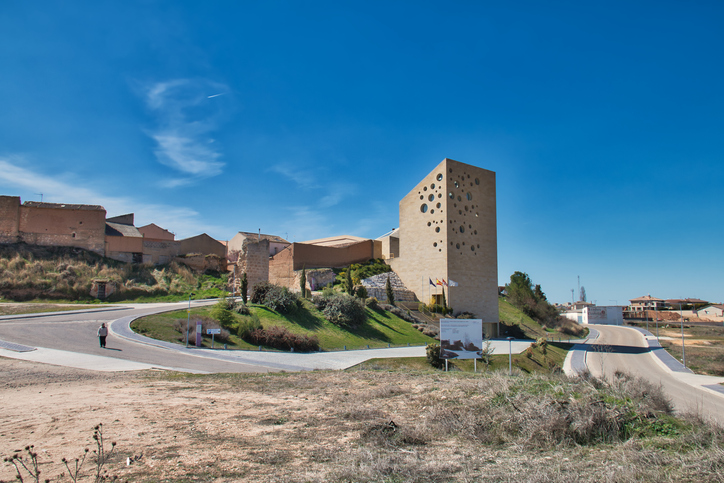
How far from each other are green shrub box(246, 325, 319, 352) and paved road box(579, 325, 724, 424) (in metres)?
12.9

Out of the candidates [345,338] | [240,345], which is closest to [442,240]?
[345,338]

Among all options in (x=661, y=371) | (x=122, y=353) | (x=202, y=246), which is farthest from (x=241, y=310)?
(x=202, y=246)

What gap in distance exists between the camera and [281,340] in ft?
66.2

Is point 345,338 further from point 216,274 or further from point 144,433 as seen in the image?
point 216,274

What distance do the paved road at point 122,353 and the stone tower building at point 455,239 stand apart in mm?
16212

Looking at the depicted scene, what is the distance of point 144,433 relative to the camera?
577cm

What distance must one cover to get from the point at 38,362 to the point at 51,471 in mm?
10123

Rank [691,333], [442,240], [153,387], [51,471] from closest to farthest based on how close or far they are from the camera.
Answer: [51,471], [153,387], [442,240], [691,333]

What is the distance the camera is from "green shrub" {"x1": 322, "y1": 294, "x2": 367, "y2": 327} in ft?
84.2

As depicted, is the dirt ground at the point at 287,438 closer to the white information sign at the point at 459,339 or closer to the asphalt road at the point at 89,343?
the asphalt road at the point at 89,343

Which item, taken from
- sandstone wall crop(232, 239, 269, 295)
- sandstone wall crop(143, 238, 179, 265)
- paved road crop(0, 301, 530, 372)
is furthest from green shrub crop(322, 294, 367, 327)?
sandstone wall crop(143, 238, 179, 265)

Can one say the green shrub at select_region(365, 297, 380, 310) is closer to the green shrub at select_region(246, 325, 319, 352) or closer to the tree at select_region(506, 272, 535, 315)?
the green shrub at select_region(246, 325, 319, 352)

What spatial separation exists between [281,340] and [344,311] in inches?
271

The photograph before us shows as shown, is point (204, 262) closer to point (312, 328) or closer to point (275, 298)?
point (275, 298)
